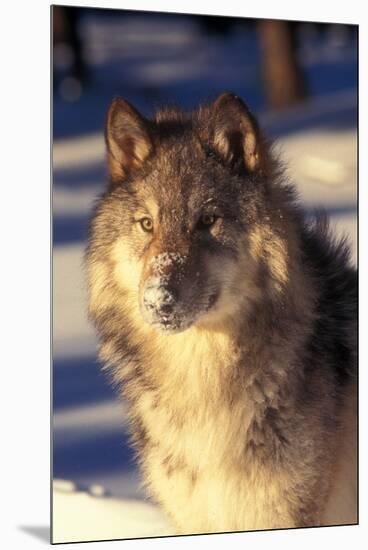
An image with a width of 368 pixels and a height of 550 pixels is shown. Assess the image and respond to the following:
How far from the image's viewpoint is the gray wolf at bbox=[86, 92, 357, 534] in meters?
3.37

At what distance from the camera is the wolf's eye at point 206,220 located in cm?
337

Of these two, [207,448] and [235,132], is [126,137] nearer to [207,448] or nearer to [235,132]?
[235,132]

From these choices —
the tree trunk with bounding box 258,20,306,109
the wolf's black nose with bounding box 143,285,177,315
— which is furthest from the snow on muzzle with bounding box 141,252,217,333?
the tree trunk with bounding box 258,20,306,109

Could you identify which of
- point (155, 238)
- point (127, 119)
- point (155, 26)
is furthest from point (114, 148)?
point (155, 26)

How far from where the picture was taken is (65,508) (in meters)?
3.69

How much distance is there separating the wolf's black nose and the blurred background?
1.64 ft

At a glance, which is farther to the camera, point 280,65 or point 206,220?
point 280,65

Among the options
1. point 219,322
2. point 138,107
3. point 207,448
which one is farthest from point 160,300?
point 138,107

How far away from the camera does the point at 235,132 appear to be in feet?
11.3

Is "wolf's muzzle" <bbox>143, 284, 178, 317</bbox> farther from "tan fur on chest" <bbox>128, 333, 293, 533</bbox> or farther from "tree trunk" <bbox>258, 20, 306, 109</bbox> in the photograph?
"tree trunk" <bbox>258, 20, 306, 109</bbox>

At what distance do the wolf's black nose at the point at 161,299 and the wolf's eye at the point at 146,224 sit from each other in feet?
0.82

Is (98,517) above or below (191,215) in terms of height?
below

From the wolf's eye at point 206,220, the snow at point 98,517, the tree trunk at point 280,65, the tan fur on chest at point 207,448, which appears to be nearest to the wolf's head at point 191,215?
the wolf's eye at point 206,220

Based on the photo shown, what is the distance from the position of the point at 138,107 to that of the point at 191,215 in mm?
610
